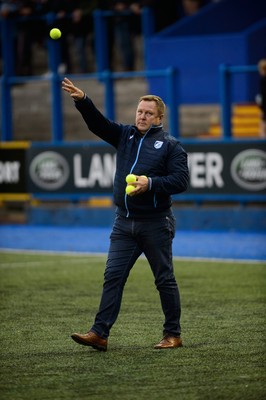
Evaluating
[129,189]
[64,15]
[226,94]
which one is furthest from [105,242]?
[129,189]

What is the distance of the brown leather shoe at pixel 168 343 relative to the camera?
844cm

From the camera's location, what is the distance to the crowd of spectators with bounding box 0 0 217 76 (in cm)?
2208

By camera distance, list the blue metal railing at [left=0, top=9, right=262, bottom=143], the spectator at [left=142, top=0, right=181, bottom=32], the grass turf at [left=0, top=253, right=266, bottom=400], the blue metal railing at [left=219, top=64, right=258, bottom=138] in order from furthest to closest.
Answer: the spectator at [left=142, top=0, right=181, bottom=32]
the blue metal railing at [left=0, top=9, right=262, bottom=143]
the blue metal railing at [left=219, top=64, right=258, bottom=138]
the grass turf at [left=0, top=253, right=266, bottom=400]

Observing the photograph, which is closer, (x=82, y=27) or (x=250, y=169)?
(x=250, y=169)

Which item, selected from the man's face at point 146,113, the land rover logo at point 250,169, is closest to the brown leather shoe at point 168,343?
the man's face at point 146,113

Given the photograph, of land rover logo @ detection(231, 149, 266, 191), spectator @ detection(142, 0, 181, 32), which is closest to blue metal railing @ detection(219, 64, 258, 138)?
land rover logo @ detection(231, 149, 266, 191)

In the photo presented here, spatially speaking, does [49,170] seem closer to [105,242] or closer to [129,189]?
[105,242]

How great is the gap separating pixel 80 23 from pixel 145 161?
14589mm

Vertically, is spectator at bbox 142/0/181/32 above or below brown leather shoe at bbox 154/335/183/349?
above

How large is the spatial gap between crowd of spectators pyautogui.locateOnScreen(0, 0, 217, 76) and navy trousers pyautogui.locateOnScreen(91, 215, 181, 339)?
13.7m

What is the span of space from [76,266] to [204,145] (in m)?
5.02

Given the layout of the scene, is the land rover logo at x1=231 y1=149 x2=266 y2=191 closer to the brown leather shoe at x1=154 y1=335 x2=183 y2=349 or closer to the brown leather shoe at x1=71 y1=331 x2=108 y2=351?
the brown leather shoe at x1=154 y1=335 x2=183 y2=349

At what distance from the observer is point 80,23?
22578 millimetres

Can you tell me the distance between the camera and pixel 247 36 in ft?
70.1
